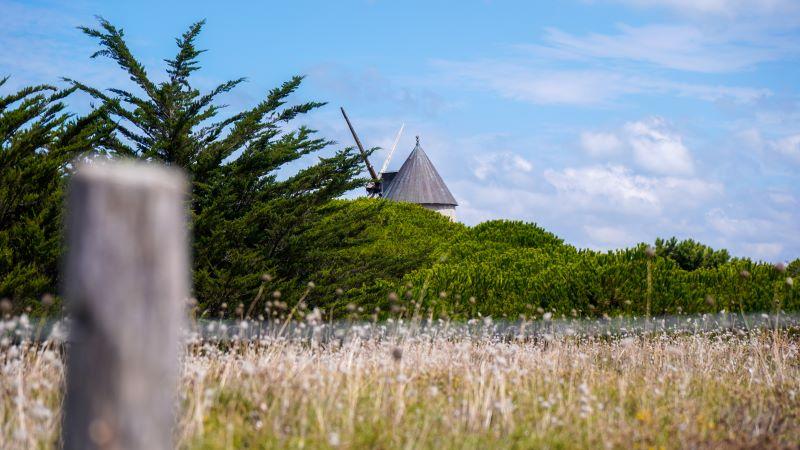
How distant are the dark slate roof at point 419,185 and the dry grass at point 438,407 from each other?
29.9 m

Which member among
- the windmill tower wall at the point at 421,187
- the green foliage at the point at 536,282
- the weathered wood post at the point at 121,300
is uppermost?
the windmill tower wall at the point at 421,187

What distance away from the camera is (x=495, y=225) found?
63.1ft

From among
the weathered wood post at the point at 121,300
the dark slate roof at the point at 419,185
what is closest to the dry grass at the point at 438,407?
the weathered wood post at the point at 121,300

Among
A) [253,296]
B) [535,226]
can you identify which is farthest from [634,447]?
[535,226]

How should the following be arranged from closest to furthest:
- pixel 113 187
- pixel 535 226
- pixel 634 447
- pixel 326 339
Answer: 1. pixel 113 187
2. pixel 634 447
3. pixel 326 339
4. pixel 535 226

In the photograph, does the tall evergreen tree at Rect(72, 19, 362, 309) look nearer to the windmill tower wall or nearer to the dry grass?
the dry grass

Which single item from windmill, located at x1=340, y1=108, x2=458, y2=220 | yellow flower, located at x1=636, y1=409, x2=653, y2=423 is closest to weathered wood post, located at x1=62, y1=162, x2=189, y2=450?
yellow flower, located at x1=636, y1=409, x2=653, y2=423

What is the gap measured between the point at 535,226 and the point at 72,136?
1113cm

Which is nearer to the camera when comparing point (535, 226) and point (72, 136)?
point (72, 136)

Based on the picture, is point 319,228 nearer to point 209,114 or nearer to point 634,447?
point 209,114

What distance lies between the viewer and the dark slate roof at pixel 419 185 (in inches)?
1459

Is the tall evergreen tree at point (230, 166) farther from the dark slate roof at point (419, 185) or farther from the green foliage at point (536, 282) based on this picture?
the dark slate roof at point (419, 185)

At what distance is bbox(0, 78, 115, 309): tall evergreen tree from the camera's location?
934 cm

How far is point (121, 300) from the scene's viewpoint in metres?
2.56
